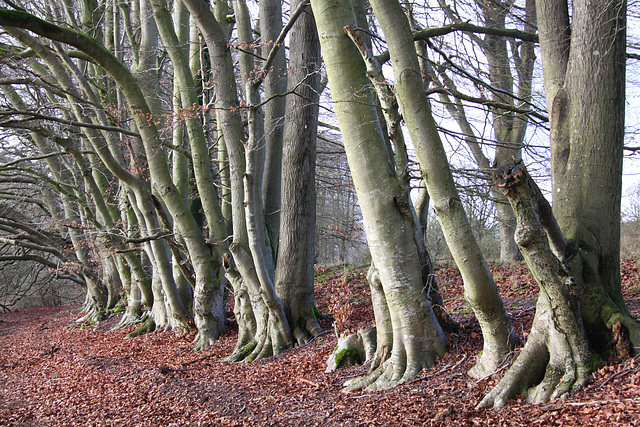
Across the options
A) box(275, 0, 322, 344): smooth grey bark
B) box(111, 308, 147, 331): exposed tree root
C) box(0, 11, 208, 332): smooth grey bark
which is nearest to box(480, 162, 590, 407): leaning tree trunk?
box(275, 0, 322, 344): smooth grey bark

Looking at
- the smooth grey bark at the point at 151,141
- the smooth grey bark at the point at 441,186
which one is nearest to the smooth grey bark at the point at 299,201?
the smooth grey bark at the point at 151,141

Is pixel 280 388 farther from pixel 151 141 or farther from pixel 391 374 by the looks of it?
pixel 151 141

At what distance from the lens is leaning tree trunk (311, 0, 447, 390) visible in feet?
14.8

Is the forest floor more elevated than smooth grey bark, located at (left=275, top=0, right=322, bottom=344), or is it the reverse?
smooth grey bark, located at (left=275, top=0, right=322, bottom=344)

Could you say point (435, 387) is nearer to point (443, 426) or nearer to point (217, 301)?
point (443, 426)

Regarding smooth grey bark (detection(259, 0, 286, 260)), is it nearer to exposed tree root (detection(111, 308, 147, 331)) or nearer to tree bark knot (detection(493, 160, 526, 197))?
tree bark knot (detection(493, 160, 526, 197))

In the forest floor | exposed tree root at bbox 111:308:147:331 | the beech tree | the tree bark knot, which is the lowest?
the forest floor

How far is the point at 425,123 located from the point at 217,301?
616 cm

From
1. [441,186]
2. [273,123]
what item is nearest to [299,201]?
[273,123]

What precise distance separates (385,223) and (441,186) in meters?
0.79

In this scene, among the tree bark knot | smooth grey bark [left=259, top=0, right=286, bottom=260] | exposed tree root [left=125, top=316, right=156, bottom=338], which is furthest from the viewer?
exposed tree root [left=125, top=316, right=156, bottom=338]

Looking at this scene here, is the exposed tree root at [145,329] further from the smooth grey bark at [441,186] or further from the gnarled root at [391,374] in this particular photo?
the smooth grey bark at [441,186]

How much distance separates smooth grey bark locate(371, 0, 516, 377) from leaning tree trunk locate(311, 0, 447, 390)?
0.64 meters

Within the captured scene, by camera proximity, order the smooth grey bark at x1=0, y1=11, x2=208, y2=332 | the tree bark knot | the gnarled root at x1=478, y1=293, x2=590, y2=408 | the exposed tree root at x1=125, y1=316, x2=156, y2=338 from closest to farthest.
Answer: the tree bark knot
the gnarled root at x1=478, y1=293, x2=590, y2=408
the smooth grey bark at x1=0, y1=11, x2=208, y2=332
the exposed tree root at x1=125, y1=316, x2=156, y2=338
